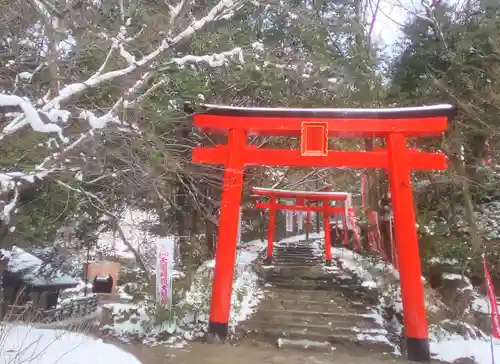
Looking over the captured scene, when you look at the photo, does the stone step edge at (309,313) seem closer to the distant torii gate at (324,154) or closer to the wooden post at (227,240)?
the wooden post at (227,240)

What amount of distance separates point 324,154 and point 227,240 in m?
2.61

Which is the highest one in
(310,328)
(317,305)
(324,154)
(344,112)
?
(344,112)

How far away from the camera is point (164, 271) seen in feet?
29.7

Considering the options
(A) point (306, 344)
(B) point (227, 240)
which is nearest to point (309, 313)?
(A) point (306, 344)

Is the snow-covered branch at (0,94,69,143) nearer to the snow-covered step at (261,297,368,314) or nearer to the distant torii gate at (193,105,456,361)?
the distant torii gate at (193,105,456,361)

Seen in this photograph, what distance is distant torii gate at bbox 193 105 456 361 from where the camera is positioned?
845 centimetres

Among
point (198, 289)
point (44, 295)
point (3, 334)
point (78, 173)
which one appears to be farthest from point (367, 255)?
point (3, 334)

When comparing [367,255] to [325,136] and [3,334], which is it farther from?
[3,334]

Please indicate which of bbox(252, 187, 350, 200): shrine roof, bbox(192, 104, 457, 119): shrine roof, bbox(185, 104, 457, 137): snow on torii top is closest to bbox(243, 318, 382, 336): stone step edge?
bbox(185, 104, 457, 137): snow on torii top

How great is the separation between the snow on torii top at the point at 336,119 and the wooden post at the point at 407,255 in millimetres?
341

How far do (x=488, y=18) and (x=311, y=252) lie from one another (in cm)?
1215

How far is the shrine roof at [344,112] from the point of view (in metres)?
8.52

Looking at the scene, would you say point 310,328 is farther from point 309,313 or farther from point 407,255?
point 407,255

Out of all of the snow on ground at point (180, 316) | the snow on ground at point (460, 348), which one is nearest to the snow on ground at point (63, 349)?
the snow on ground at point (180, 316)
